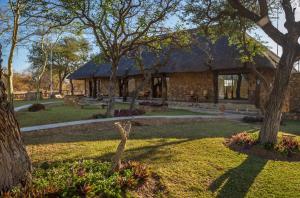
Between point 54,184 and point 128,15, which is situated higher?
point 128,15

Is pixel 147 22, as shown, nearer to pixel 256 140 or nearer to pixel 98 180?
pixel 256 140

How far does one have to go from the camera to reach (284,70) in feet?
30.4

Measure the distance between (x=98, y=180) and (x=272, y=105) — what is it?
5.88 meters

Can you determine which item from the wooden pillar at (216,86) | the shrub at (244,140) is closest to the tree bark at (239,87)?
the wooden pillar at (216,86)

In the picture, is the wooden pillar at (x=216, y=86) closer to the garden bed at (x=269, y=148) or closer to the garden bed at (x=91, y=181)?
the garden bed at (x=269, y=148)

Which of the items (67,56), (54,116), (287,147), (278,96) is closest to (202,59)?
(54,116)

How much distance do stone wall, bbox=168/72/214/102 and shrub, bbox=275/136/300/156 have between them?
1351cm

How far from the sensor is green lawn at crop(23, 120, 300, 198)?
6637 mm

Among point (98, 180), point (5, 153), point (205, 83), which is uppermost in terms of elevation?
point (205, 83)

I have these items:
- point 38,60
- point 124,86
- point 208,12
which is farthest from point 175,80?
point 38,60

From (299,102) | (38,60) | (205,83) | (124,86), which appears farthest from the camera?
(38,60)

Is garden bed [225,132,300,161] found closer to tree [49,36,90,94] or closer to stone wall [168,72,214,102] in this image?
stone wall [168,72,214,102]

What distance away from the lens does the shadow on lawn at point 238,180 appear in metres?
6.48

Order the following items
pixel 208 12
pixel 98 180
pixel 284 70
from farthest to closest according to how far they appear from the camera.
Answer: pixel 208 12
pixel 284 70
pixel 98 180
